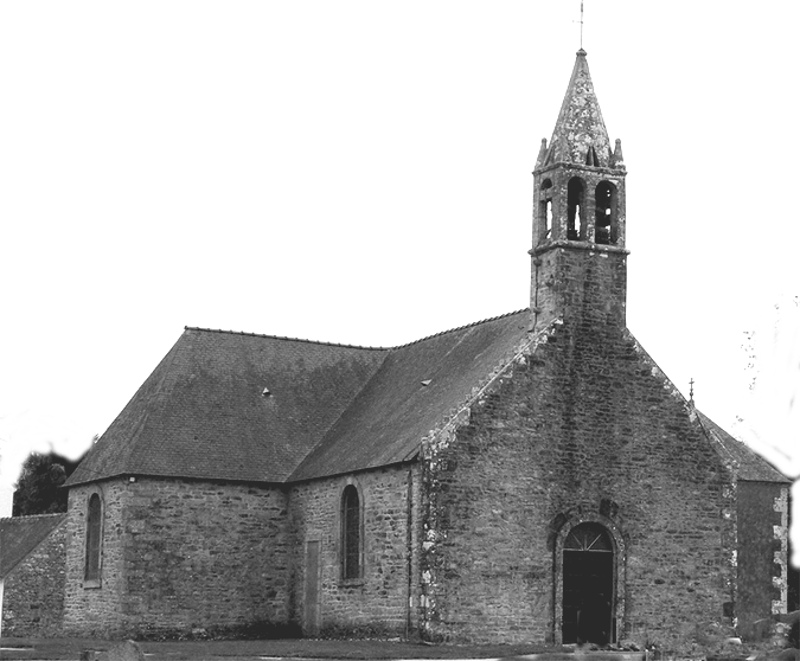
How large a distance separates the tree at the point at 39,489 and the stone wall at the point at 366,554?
28.3 metres

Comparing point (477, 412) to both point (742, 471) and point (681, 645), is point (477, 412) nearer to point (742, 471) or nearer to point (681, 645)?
point (681, 645)

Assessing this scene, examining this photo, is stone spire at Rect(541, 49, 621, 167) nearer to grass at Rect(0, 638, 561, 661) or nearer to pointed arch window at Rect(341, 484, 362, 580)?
pointed arch window at Rect(341, 484, 362, 580)

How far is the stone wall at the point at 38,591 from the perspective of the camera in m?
50.1

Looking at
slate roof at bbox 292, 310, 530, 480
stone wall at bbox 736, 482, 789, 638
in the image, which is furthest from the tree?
stone wall at bbox 736, 482, 789, 638

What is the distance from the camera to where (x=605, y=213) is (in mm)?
43719

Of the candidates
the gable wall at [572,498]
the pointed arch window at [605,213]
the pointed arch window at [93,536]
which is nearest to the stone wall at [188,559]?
the pointed arch window at [93,536]

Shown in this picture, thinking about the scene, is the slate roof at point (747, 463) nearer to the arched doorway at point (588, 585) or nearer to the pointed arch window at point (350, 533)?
the arched doorway at point (588, 585)

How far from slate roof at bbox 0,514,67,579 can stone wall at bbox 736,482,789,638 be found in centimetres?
2154

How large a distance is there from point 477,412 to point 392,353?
35.5ft

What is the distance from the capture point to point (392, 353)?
167 feet

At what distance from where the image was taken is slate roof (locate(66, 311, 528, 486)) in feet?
143

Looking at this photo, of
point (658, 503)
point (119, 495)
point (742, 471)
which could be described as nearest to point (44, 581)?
point (119, 495)

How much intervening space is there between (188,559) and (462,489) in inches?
344

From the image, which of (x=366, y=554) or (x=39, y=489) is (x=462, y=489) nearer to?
(x=366, y=554)
